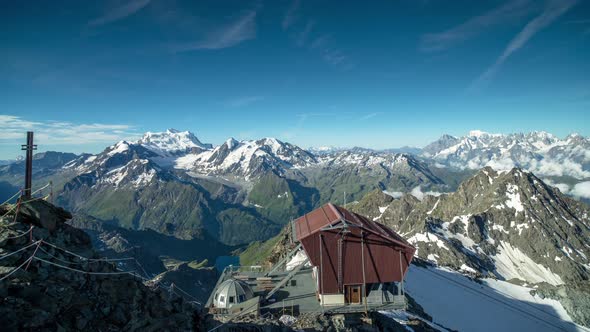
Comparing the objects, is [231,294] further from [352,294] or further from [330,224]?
[352,294]

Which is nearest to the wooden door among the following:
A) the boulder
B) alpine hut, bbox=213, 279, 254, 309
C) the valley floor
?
alpine hut, bbox=213, 279, 254, 309

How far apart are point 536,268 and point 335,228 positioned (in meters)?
219

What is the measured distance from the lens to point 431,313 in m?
58.4

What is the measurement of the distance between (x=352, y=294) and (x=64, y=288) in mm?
24773

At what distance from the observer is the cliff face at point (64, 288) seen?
13.1 m

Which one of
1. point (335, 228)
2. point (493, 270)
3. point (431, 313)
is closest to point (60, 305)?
point (335, 228)

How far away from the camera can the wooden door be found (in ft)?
101

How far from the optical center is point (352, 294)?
1214 inches

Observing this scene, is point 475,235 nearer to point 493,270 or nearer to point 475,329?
point 493,270

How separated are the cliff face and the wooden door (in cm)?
1658

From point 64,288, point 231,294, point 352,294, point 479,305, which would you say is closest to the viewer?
point 64,288

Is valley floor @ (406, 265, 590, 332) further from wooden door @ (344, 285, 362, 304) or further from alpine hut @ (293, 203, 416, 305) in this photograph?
wooden door @ (344, 285, 362, 304)

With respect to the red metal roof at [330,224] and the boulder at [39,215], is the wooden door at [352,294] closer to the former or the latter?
the red metal roof at [330,224]

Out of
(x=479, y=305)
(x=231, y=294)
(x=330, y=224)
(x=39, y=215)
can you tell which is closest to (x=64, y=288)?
(x=39, y=215)
